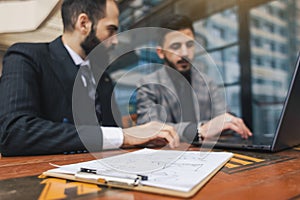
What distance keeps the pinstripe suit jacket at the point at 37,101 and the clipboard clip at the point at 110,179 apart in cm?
32

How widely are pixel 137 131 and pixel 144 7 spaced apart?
72.1 inches

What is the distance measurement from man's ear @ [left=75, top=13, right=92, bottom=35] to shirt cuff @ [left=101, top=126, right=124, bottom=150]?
424mm

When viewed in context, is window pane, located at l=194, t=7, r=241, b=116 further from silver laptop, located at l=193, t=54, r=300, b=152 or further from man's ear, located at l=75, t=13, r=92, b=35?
silver laptop, located at l=193, t=54, r=300, b=152

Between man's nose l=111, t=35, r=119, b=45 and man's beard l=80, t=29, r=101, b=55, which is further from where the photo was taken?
man's beard l=80, t=29, r=101, b=55

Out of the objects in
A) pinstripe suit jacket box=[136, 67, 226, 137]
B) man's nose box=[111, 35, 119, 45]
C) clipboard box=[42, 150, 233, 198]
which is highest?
man's nose box=[111, 35, 119, 45]

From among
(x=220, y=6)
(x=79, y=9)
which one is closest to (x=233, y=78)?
(x=220, y=6)

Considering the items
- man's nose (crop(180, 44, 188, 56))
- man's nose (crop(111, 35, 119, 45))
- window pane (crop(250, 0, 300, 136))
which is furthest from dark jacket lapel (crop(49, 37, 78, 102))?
window pane (crop(250, 0, 300, 136))

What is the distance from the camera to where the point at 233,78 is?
2322 millimetres

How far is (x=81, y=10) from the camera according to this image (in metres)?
0.93

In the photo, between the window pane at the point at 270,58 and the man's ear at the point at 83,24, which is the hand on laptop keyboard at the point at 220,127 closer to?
the man's ear at the point at 83,24

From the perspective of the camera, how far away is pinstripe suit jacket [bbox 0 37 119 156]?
0.66 metres

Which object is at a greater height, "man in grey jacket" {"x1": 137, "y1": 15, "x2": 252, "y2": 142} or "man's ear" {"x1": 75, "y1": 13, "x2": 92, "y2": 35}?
"man's ear" {"x1": 75, "y1": 13, "x2": 92, "y2": 35}

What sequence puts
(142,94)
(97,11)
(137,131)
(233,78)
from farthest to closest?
(233,78), (142,94), (97,11), (137,131)

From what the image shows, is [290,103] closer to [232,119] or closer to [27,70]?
[232,119]
